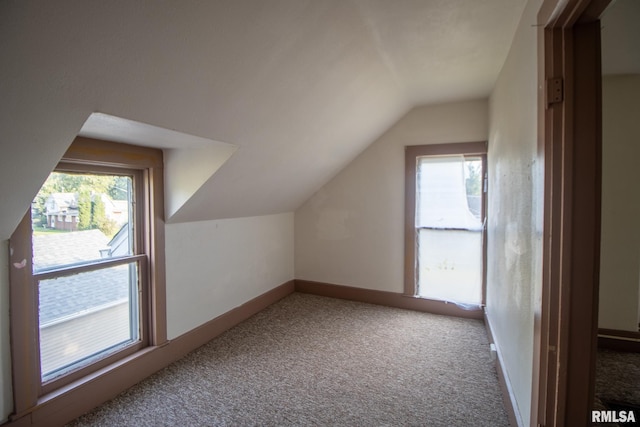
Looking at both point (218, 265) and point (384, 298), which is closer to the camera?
point (218, 265)

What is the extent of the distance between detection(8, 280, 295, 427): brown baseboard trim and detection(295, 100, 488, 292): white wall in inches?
57.5

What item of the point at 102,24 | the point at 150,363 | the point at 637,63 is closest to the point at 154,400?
the point at 150,363

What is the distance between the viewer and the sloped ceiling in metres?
1.03

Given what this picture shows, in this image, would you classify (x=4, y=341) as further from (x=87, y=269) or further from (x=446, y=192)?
(x=446, y=192)

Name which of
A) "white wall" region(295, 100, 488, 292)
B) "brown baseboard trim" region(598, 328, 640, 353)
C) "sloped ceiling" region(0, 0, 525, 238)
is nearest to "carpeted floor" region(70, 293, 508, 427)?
"white wall" region(295, 100, 488, 292)

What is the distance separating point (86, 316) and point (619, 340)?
4.11 metres

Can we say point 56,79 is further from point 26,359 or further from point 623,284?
point 623,284

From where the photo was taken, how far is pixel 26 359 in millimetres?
1636

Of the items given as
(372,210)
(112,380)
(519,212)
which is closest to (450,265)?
(372,210)

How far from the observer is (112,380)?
202 cm

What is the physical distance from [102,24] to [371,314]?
3.29 metres

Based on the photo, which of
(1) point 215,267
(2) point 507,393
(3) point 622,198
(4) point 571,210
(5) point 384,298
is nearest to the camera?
(4) point 571,210

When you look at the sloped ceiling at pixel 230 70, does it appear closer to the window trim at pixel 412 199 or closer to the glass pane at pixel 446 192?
the window trim at pixel 412 199

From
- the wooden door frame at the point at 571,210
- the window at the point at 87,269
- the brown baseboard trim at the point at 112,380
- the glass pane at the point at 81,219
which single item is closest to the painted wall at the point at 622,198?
the wooden door frame at the point at 571,210
